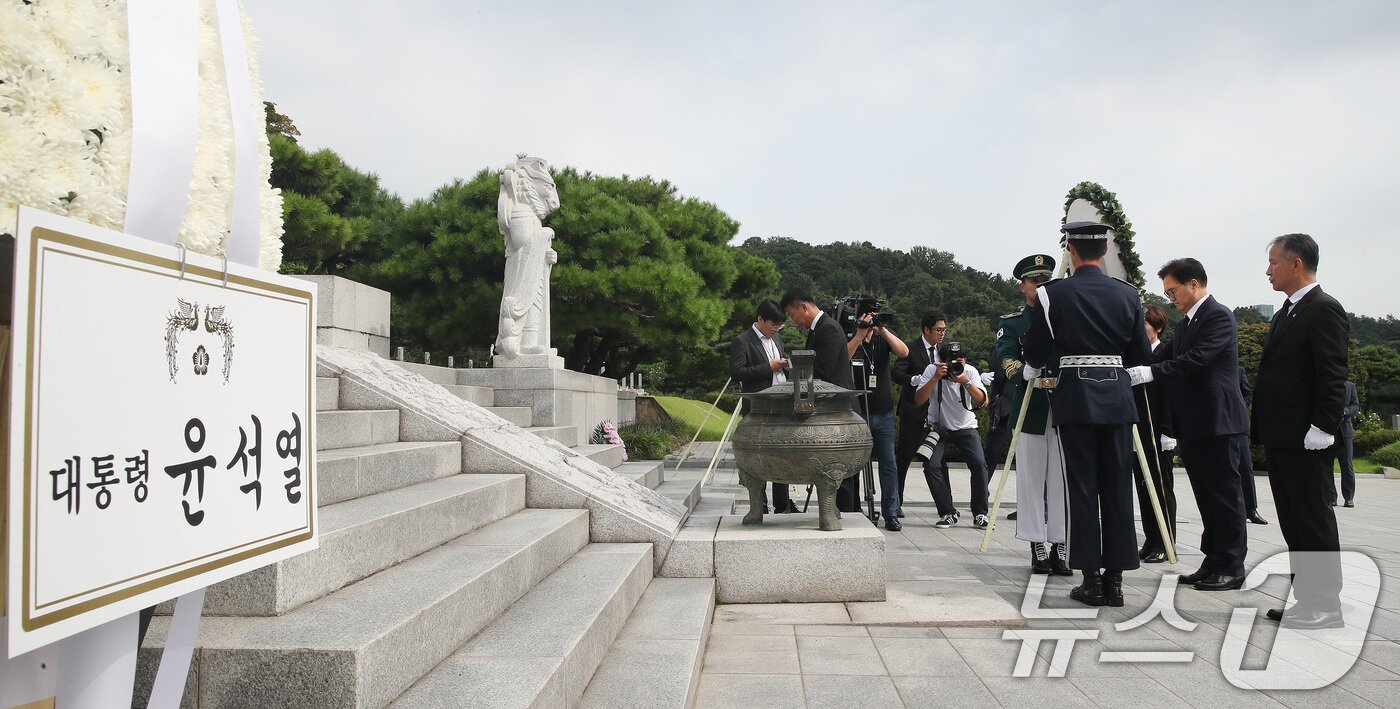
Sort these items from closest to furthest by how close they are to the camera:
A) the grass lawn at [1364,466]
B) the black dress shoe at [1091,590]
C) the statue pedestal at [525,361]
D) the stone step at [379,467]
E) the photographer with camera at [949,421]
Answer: the stone step at [379,467] → the black dress shoe at [1091,590] → the photographer with camera at [949,421] → the statue pedestal at [525,361] → the grass lawn at [1364,466]

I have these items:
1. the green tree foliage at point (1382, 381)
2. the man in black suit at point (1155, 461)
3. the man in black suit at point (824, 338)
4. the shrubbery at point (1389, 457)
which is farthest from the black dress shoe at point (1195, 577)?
the green tree foliage at point (1382, 381)

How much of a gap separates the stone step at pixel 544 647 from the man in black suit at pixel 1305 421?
3336mm

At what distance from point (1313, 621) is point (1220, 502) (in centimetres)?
98

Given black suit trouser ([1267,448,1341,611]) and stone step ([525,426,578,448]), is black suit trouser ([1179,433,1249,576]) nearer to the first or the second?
black suit trouser ([1267,448,1341,611])

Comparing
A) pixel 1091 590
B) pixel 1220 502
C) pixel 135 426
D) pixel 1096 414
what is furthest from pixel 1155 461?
pixel 135 426

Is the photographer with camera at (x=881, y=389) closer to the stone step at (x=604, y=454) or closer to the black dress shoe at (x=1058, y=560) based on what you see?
the black dress shoe at (x=1058, y=560)

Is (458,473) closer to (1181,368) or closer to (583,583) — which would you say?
(583,583)

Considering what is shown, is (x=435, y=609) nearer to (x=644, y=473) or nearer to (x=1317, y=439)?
(x=1317, y=439)

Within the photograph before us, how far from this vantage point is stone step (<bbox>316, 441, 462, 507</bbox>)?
131 inches

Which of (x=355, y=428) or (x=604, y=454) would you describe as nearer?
(x=355, y=428)

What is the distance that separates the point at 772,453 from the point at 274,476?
11.5 feet

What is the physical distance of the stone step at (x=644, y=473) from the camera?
24.4 ft

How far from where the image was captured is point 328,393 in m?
4.98

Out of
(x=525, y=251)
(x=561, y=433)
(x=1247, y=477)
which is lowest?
(x=1247, y=477)
